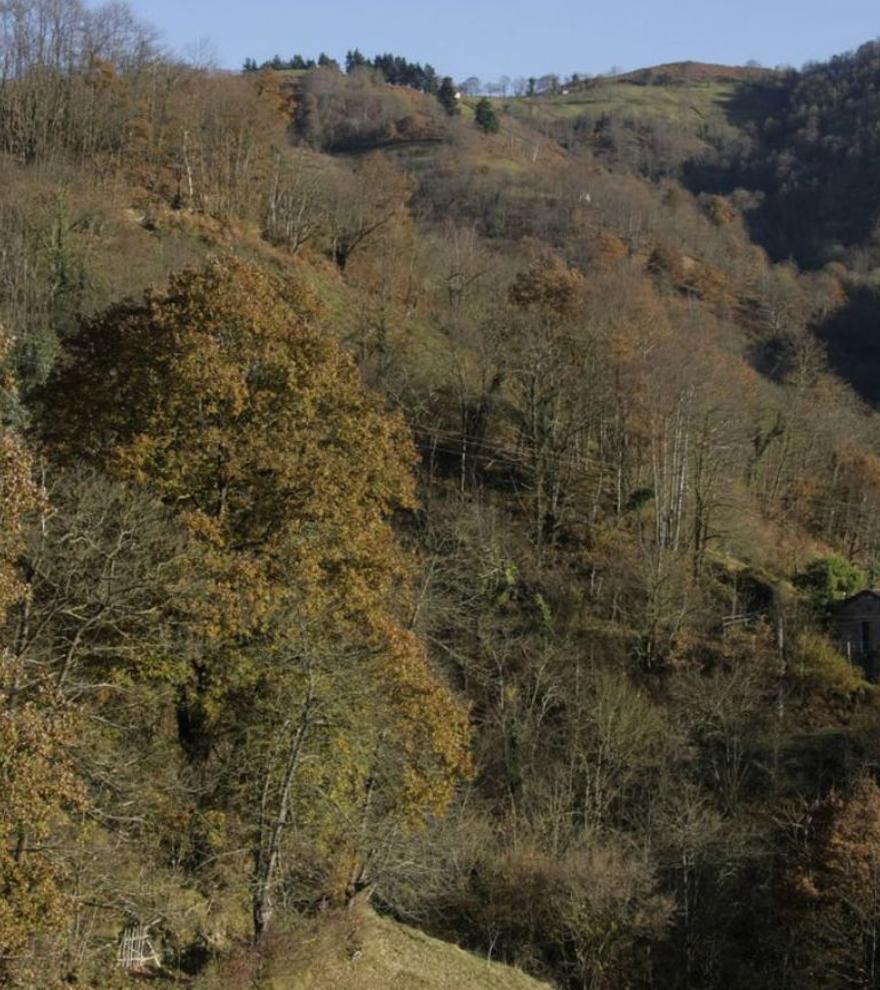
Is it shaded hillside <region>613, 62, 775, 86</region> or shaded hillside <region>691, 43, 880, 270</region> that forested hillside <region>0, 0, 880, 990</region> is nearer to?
shaded hillside <region>691, 43, 880, 270</region>

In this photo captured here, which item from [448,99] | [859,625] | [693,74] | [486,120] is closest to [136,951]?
[859,625]

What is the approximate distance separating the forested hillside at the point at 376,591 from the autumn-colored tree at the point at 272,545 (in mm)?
60

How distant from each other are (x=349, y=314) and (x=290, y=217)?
23.6ft

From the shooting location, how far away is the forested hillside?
1391 cm

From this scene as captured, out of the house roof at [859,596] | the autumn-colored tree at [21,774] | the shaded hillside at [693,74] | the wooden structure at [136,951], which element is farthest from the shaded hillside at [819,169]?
the autumn-colored tree at [21,774]

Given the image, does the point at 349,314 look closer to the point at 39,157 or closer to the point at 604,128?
the point at 39,157

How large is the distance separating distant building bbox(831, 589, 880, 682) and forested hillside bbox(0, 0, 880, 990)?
91 cm

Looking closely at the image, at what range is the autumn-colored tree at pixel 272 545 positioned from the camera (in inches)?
584

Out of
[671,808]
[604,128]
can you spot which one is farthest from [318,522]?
[604,128]

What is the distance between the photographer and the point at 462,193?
8081cm

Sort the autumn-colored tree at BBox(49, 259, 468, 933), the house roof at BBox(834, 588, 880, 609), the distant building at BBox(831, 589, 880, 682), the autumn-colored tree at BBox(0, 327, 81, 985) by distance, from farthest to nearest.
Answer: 1. the house roof at BBox(834, 588, 880, 609)
2. the distant building at BBox(831, 589, 880, 682)
3. the autumn-colored tree at BBox(49, 259, 468, 933)
4. the autumn-colored tree at BBox(0, 327, 81, 985)

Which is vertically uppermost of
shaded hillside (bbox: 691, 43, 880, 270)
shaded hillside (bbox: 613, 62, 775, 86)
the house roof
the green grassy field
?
shaded hillside (bbox: 613, 62, 775, 86)

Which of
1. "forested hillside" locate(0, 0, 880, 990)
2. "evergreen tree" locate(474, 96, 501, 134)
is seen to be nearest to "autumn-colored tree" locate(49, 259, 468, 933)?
"forested hillside" locate(0, 0, 880, 990)

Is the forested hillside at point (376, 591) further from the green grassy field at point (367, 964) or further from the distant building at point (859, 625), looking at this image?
the distant building at point (859, 625)
